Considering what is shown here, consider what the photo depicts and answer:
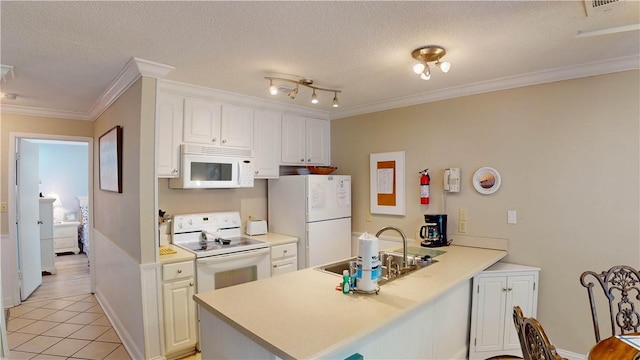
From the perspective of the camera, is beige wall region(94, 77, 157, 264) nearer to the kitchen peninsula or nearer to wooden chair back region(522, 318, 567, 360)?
the kitchen peninsula

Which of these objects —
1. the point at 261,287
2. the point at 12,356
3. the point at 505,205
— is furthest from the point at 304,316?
the point at 12,356

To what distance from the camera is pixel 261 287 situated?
6.51 feet

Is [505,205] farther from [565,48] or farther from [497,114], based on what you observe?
[565,48]

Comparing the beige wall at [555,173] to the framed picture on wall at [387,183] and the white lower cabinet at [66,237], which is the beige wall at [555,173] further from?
the white lower cabinet at [66,237]

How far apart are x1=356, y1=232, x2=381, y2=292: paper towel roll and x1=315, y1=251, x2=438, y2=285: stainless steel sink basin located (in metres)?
0.45

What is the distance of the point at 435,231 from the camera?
10.3 ft

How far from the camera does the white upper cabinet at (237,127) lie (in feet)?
11.0

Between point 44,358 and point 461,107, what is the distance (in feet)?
14.0

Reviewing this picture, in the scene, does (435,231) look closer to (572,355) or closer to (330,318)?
(572,355)

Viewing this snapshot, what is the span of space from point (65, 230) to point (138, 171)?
541 centimetres

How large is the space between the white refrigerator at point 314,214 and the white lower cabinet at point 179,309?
→ 118cm

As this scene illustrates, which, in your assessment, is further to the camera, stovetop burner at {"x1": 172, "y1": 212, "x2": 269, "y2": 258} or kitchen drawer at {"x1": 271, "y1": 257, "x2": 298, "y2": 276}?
kitchen drawer at {"x1": 271, "y1": 257, "x2": 298, "y2": 276}

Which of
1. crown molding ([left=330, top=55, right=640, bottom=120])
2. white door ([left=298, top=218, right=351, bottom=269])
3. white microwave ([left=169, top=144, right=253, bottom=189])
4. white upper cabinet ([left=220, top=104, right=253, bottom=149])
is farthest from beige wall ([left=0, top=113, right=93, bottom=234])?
crown molding ([left=330, top=55, right=640, bottom=120])

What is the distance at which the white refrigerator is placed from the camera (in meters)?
3.56
